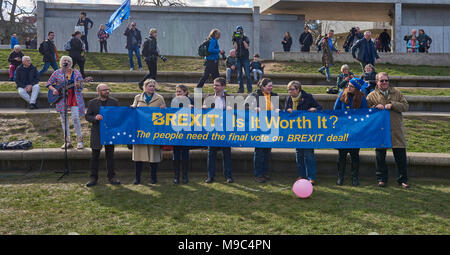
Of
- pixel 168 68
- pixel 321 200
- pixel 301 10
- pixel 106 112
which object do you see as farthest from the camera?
pixel 301 10

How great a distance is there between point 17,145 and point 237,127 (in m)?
4.54

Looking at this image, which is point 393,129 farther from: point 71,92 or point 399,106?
point 71,92

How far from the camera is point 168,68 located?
19.1 m

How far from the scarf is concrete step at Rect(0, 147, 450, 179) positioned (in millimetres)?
1008

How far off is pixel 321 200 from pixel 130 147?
3740mm

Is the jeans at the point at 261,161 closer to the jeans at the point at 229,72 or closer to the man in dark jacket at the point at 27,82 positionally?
the man in dark jacket at the point at 27,82

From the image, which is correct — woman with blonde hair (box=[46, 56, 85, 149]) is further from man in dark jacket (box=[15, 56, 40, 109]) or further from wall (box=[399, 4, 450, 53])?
wall (box=[399, 4, 450, 53])

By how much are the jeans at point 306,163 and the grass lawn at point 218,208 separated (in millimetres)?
260

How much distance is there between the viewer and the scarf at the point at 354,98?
793cm

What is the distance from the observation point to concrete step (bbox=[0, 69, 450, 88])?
1598cm

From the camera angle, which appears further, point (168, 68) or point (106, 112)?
point (168, 68)

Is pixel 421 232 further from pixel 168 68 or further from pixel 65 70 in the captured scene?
pixel 168 68

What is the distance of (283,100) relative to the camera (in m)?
A: 12.1
